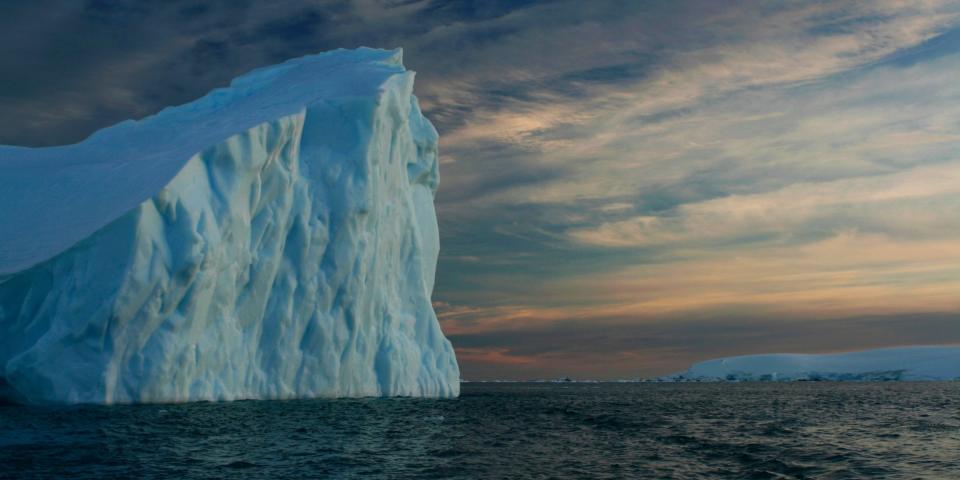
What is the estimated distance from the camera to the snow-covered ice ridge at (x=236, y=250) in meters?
24.6

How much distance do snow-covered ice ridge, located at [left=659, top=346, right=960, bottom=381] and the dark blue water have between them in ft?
290

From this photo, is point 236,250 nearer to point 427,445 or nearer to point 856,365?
point 427,445

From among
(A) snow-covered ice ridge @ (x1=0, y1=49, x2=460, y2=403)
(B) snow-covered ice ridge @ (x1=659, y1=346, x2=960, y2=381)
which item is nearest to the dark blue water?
(A) snow-covered ice ridge @ (x1=0, y1=49, x2=460, y2=403)

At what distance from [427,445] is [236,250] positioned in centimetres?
1232

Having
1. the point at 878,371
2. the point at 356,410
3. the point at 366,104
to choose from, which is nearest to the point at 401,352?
the point at 356,410

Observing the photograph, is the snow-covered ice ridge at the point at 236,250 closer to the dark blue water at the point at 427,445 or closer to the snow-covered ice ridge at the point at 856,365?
the dark blue water at the point at 427,445

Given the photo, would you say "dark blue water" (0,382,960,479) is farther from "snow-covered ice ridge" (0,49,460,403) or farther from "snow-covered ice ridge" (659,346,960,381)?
"snow-covered ice ridge" (659,346,960,381)

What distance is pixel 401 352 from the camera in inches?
1374

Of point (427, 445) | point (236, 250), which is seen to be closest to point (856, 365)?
point (236, 250)

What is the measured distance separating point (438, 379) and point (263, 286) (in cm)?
1071

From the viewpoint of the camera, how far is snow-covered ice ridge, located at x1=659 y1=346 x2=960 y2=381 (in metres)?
106

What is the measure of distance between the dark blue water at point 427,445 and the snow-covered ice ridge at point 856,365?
88.4m

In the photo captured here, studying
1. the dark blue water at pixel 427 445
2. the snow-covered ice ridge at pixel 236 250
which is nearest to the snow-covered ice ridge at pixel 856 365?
the dark blue water at pixel 427 445

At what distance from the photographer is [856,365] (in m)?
113
